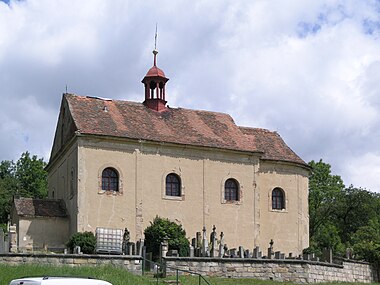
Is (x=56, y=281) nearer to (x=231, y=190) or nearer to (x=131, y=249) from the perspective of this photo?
(x=131, y=249)

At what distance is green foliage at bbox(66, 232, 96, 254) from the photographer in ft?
125

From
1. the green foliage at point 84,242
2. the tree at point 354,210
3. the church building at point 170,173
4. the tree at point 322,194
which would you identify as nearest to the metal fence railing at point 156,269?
the green foliage at point 84,242

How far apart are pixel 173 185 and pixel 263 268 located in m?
11.6

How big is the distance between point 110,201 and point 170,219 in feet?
12.5

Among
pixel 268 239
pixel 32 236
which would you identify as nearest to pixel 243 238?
pixel 268 239

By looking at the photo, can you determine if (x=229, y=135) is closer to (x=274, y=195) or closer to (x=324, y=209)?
(x=274, y=195)

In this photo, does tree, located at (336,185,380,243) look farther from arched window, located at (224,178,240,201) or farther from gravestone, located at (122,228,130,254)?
gravestone, located at (122,228,130,254)

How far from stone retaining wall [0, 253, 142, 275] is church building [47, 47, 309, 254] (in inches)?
386

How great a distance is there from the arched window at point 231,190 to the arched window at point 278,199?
9.73 ft

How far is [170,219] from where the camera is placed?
144ft

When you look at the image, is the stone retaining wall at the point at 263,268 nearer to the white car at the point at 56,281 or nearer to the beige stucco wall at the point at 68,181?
the beige stucco wall at the point at 68,181

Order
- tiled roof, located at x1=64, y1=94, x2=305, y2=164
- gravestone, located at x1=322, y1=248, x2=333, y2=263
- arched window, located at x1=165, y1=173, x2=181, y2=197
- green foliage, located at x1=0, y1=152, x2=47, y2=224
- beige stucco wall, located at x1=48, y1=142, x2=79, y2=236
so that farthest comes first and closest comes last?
green foliage, located at x1=0, y1=152, x2=47, y2=224 → arched window, located at x1=165, y1=173, x2=181, y2=197 → tiled roof, located at x1=64, y1=94, x2=305, y2=164 → beige stucco wall, located at x1=48, y1=142, x2=79, y2=236 → gravestone, located at x1=322, y1=248, x2=333, y2=263

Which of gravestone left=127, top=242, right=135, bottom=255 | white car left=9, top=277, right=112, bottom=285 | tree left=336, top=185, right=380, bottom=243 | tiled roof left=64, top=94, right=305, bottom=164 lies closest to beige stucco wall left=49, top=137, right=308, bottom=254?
tiled roof left=64, top=94, right=305, bottom=164

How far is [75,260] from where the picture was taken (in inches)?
1238
